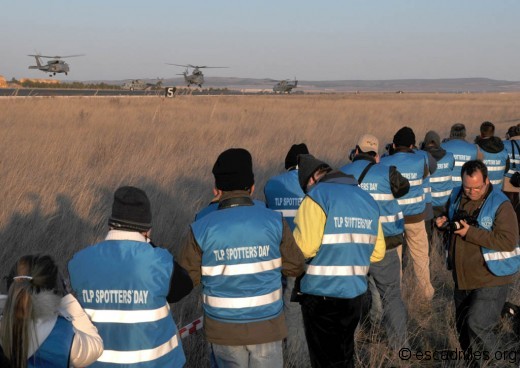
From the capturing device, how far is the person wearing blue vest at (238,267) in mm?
3449

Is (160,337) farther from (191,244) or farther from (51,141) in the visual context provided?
(51,141)

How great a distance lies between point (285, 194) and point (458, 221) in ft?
5.29

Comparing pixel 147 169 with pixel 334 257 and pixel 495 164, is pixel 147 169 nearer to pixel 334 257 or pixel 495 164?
pixel 495 164

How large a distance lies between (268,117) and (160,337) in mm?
24073

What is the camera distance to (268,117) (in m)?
26.9

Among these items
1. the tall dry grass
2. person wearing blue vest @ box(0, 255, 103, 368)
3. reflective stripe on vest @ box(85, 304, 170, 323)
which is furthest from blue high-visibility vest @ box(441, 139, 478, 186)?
person wearing blue vest @ box(0, 255, 103, 368)

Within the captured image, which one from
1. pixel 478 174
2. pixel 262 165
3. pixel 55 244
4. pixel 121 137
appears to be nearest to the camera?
pixel 478 174

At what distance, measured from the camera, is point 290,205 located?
18.5 ft

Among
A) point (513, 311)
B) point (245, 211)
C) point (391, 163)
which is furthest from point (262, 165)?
point (245, 211)

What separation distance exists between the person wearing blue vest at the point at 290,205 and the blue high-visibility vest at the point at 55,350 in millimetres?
2916

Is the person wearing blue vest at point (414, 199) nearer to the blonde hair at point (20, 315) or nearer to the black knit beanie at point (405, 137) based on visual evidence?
→ the black knit beanie at point (405, 137)

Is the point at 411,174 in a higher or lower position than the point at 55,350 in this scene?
lower

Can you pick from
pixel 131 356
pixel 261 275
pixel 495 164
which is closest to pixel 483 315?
pixel 261 275

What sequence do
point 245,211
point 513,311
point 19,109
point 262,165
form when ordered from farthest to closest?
point 19,109, point 262,165, point 513,311, point 245,211
